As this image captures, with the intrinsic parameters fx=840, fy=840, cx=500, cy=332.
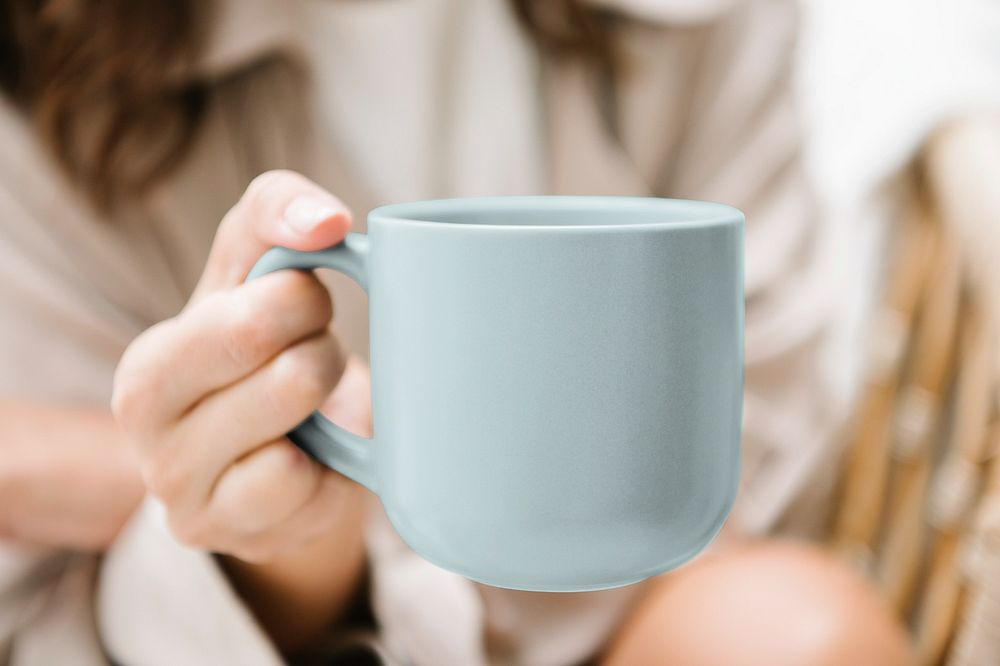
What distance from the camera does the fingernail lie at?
0.28 metres

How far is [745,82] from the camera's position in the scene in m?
0.70

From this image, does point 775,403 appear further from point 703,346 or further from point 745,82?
point 703,346

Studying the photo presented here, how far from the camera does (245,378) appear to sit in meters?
0.32

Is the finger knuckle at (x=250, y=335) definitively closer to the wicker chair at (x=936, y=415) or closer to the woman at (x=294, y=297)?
the woman at (x=294, y=297)

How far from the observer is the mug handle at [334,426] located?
29 centimetres

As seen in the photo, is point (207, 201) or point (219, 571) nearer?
point (219, 571)

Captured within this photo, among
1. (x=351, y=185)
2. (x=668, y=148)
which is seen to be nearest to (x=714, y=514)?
(x=351, y=185)

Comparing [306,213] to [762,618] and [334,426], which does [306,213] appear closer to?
[334,426]

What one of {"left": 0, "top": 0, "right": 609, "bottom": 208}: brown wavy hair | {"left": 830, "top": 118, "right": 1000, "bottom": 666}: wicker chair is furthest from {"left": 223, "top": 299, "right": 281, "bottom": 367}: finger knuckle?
{"left": 830, "top": 118, "right": 1000, "bottom": 666}: wicker chair

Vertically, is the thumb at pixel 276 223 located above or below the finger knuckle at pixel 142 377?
above

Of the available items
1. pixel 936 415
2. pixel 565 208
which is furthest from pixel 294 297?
pixel 936 415

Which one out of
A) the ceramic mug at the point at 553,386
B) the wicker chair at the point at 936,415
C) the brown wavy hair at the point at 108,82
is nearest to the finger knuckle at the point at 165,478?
the ceramic mug at the point at 553,386

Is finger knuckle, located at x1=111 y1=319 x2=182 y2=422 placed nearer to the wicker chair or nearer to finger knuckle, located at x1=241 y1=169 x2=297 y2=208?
finger knuckle, located at x1=241 y1=169 x2=297 y2=208

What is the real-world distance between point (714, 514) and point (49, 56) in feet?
1.51
